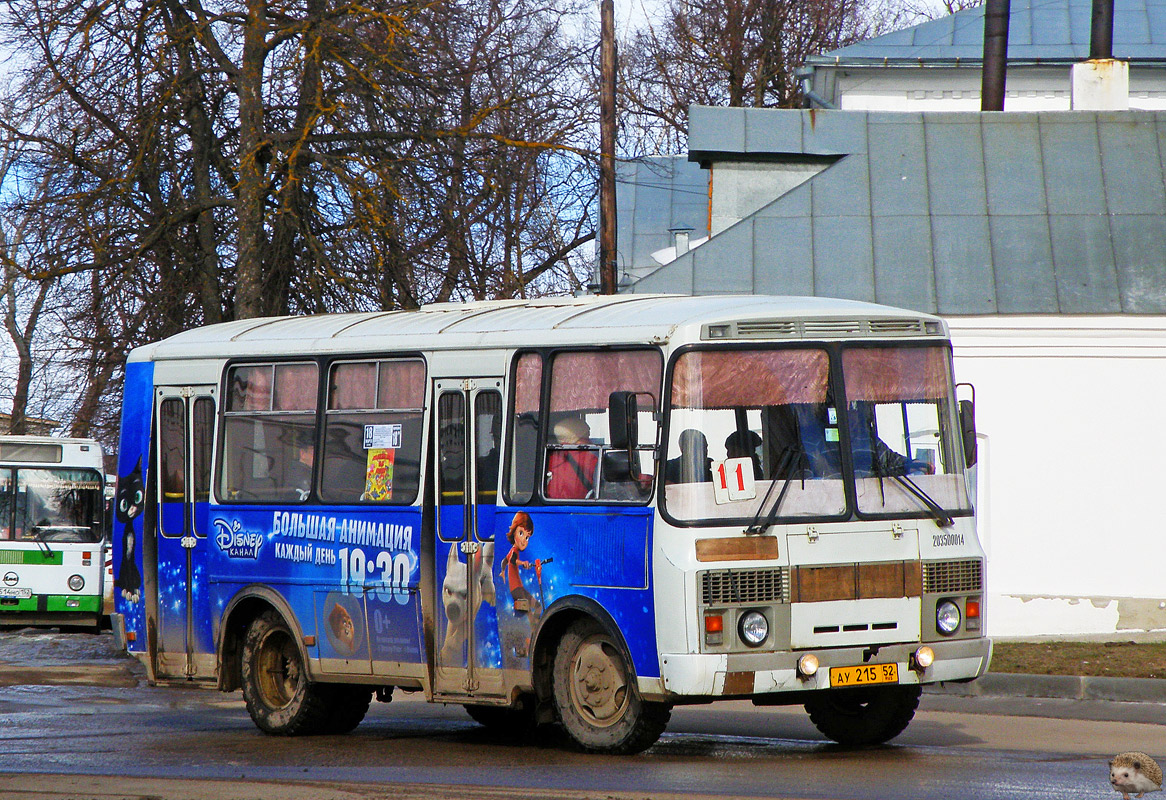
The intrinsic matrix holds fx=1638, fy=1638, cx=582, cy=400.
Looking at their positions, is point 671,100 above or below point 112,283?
above

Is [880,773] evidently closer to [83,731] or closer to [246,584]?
[246,584]

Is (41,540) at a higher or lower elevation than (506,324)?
lower

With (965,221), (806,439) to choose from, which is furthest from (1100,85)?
(806,439)

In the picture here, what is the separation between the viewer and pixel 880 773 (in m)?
8.50

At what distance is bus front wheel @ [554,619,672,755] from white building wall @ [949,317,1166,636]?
10791mm

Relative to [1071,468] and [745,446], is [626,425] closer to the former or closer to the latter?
[745,446]

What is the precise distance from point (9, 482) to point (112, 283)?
5.51 m

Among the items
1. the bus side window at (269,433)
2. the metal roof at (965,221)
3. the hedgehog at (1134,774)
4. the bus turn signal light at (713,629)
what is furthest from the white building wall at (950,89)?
the hedgehog at (1134,774)

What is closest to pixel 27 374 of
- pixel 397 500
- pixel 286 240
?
pixel 286 240

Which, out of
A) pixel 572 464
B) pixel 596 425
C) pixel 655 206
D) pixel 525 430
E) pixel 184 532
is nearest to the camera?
pixel 596 425

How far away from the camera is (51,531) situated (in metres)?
24.1

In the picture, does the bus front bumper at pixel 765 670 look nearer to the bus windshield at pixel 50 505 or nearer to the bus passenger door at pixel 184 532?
the bus passenger door at pixel 184 532

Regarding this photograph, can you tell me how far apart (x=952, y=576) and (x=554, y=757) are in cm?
251

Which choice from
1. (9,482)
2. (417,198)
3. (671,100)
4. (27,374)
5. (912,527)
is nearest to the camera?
(912,527)
